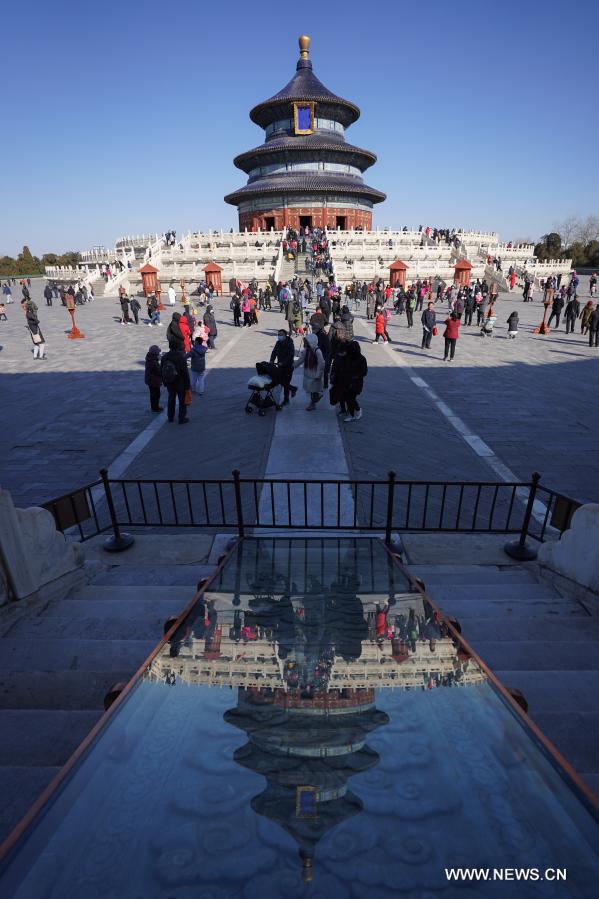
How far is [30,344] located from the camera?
65.2 feet

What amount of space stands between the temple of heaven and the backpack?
45.6 metres

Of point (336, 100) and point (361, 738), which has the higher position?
point (336, 100)

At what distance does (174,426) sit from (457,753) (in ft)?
28.3

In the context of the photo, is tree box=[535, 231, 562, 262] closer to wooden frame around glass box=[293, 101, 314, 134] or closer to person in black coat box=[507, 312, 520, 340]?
wooden frame around glass box=[293, 101, 314, 134]

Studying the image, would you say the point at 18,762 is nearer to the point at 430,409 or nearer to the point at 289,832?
the point at 289,832

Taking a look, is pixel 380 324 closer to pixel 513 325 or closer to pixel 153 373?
pixel 513 325

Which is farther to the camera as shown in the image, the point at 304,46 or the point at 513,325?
the point at 304,46

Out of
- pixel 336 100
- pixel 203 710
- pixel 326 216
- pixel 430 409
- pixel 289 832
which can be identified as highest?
pixel 336 100

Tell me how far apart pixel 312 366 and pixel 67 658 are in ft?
22.5

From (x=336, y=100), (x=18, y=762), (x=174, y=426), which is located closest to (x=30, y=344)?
(x=174, y=426)

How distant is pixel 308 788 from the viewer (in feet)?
5.78

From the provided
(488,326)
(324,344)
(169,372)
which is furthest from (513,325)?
(169,372)

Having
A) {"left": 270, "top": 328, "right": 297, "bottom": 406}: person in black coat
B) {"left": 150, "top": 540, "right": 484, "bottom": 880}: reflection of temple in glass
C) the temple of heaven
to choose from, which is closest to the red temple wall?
the temple of heaven

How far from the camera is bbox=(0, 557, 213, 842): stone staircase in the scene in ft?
8.16
